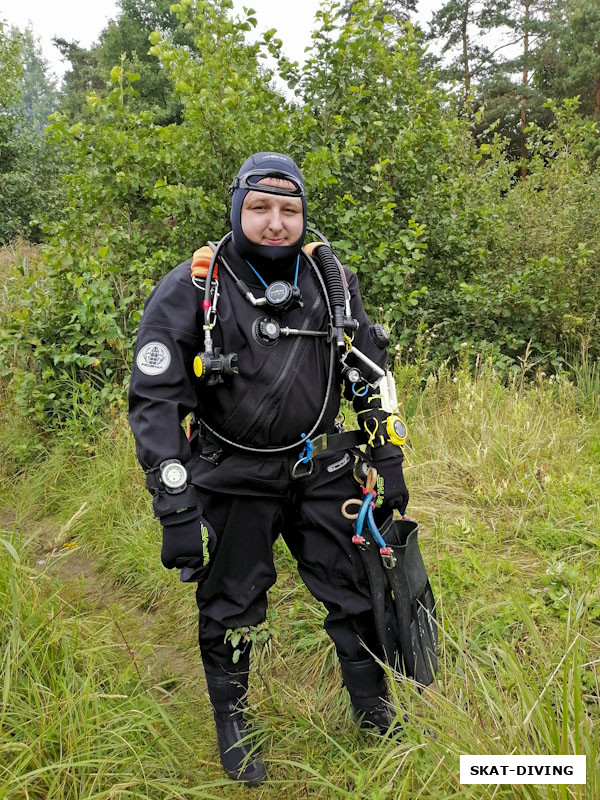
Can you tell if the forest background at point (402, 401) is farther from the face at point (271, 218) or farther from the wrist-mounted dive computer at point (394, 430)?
the face at point (271, 218)

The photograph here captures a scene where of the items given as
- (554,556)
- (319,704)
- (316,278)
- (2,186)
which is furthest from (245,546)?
(2,186)

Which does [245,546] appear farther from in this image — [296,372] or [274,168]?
[274,168]

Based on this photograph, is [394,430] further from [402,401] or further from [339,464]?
[402,401]

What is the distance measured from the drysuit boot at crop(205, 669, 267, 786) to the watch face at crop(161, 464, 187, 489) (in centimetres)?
95

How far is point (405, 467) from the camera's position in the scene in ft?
12.8

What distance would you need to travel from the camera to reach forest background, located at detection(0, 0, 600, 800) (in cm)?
189

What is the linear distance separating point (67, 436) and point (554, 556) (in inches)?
146

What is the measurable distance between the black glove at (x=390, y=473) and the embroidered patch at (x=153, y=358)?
936mm

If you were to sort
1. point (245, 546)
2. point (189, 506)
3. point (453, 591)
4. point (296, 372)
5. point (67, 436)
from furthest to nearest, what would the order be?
point (67, 436) < point (453, 591) < point (245, 546) < point (296, 372) < point (189, 506)

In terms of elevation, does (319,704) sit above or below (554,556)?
below

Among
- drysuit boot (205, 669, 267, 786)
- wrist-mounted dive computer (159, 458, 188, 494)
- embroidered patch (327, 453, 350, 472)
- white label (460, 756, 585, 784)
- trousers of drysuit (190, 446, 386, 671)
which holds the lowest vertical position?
drysuit boot (205, 669, 267, 786)

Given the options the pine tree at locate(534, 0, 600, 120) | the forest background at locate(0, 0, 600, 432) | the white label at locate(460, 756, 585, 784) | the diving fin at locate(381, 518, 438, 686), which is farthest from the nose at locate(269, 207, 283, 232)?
the pine tree at locate(534, 0, 600, 120)

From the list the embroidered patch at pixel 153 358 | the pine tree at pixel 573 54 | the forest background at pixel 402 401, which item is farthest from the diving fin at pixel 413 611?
the pine tree at pixel 573 54

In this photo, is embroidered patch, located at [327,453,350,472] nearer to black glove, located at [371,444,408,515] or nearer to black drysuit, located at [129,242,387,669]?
black drysuit, located at [129,242,387,669]
